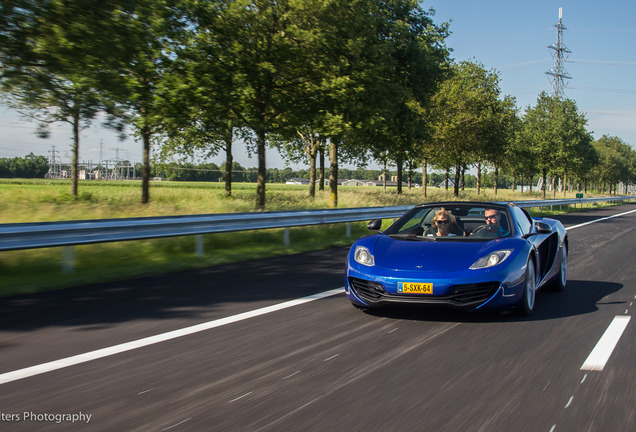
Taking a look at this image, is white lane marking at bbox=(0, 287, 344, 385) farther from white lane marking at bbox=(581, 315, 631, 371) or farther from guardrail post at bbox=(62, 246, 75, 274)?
guardrail post at bbox=(62, 246, 75, 274)

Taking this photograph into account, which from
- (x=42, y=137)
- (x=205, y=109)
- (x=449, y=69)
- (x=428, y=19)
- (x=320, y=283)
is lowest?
(x=320, y=283)

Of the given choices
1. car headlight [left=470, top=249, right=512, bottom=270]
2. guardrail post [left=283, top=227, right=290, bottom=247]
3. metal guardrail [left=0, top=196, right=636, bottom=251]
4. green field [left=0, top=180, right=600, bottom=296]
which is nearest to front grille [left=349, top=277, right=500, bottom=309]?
car headlight [left=470, top=249, right=512, bottom=270]

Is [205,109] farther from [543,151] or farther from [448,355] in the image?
[543,151]

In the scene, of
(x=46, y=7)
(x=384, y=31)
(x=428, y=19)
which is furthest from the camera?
(x=428, y=19)

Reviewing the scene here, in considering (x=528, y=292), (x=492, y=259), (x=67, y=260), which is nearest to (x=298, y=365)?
(x=492, y=259)

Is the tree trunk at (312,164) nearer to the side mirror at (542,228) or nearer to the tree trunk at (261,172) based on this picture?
the tree trunk at (261,172)

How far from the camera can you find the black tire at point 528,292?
5785 millimetres

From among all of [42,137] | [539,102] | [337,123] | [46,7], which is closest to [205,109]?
[337,123]

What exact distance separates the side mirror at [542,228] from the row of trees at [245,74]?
855 centimetres

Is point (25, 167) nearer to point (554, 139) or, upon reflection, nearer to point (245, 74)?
point (554, 139)

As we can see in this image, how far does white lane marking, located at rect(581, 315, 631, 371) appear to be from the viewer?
433cm

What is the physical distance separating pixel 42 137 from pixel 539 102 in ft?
214

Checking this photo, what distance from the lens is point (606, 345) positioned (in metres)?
4.88

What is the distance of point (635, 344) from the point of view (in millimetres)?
4918
